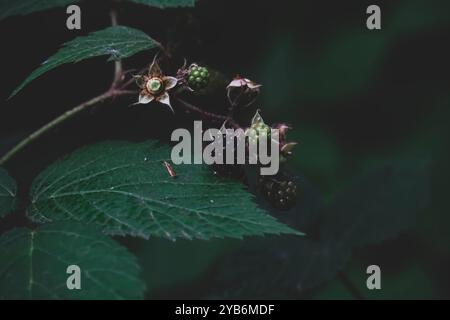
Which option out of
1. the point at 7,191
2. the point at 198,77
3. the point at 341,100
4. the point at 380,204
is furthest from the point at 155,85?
the point at 341,100

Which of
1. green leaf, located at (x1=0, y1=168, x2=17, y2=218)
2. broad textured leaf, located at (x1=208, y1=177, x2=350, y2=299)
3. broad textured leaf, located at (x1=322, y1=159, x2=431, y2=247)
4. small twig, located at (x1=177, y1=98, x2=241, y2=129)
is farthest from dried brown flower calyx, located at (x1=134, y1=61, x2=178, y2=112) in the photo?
broad textured leaf, located at (x1=322, y1=159, x2=431, y2=247)

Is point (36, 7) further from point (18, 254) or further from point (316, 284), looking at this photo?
point (316, 284)

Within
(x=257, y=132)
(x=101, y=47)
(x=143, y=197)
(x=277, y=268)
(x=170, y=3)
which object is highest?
(x=170, y=3)

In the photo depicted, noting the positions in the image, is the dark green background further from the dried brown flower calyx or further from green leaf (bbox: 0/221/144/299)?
green leaf (bbox: 0/221/144/299)

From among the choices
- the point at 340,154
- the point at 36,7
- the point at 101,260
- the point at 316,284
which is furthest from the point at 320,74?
the point at 101,260

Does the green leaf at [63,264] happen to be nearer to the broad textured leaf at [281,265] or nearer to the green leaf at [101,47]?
the green leaf at [101,47]

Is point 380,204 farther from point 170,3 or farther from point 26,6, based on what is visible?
point 26,6

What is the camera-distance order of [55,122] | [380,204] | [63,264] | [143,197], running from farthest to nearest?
[380,204] < [55,122] < [143,197] < [63,264]
